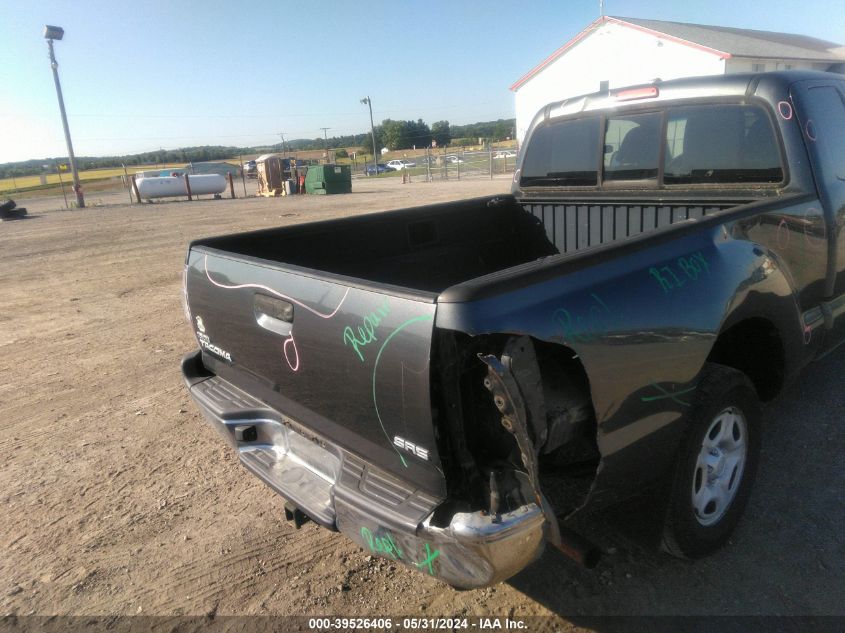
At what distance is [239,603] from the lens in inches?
100

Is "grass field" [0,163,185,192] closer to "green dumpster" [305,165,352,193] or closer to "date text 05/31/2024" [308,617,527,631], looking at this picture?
"green dumpster" [305,165,352,193]

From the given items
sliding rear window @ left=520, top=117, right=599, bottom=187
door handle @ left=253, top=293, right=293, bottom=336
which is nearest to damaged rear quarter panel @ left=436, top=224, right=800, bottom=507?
door handle @ left=253, top=293, right=293, bottom=336

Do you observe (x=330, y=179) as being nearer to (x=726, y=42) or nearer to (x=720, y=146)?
(x=726, y=42)

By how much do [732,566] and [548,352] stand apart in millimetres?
1475

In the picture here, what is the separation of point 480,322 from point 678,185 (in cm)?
269

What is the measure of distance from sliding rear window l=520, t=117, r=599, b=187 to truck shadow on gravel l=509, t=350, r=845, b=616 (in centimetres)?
229

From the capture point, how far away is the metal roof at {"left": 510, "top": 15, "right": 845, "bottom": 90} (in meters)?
29.5

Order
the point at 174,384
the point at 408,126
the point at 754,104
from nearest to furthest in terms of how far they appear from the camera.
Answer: the point at 754,104, the point at 174,384, the point at 408,126

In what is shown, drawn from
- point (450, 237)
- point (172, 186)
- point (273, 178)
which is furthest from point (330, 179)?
point (450, 237)

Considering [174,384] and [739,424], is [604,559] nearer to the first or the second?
[739,424]

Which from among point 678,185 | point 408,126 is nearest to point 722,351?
Answer: point 678,185

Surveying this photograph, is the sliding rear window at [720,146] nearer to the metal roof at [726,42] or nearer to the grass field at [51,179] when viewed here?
the metal roof at [726,42]

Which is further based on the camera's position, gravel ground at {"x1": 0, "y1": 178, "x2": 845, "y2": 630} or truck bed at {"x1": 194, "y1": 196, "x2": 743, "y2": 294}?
truck bed at {"x1": 194, "y1": 196, "x2": 743, "y2": 294}

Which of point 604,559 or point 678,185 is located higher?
point 678,185
